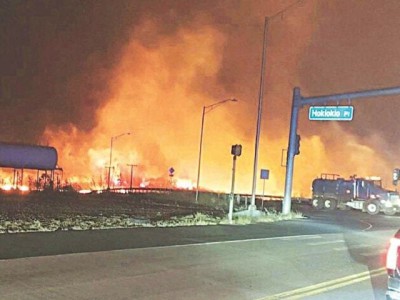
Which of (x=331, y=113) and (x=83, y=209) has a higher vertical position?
(x=331, y=113)

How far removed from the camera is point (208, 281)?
11.0 meters

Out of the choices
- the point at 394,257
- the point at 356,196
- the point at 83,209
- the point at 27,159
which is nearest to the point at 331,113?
the point at 83,209

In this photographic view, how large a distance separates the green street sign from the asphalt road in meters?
12.3

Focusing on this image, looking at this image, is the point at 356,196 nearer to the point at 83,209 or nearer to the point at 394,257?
the point at 83,209

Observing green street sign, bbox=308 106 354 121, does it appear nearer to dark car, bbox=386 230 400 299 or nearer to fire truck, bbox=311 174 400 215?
fire truck, bbox=311 174 400 215

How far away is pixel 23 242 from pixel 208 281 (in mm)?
5354

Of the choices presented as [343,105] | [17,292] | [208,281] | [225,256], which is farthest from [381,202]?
[17,292]

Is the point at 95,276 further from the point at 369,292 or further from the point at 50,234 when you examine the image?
the point at 50,234

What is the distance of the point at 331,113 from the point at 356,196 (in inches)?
671

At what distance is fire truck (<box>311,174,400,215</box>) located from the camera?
4503 cm

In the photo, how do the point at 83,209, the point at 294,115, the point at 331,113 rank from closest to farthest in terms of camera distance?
the point at 83,209
the point at 331,113
the point at 294,115

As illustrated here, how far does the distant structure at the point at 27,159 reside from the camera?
210 feet

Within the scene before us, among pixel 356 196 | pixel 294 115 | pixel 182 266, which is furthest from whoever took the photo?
pixel 356 196

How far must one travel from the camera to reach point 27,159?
65.4 metres
